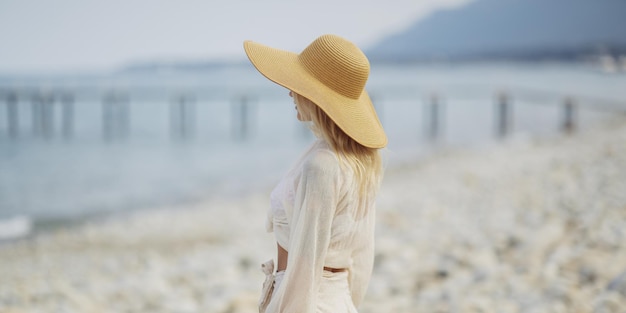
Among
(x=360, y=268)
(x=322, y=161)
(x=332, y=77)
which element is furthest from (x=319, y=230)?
(x=332, y=77)

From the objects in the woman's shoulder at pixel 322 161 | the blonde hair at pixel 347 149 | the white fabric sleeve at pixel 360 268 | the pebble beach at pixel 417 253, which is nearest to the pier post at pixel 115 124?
the pebble beach at pixel 417 253

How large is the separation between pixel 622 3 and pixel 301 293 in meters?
121

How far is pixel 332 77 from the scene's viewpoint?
1849mm

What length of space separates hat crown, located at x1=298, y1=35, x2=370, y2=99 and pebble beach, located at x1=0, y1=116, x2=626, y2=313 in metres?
1.31

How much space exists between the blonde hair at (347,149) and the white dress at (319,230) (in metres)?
0.02

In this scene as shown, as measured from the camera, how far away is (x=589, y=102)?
32625 mm

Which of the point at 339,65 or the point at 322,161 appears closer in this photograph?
the point at 322,161

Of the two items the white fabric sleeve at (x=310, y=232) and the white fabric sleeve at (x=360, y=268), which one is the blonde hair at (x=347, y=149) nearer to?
the white fabric sleeve at (x=310, y=232)

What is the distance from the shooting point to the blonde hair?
177cm

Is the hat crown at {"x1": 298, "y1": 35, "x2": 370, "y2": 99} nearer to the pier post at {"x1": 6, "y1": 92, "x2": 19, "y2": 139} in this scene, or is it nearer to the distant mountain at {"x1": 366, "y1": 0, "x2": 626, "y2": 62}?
the pier post at {"x1": 6, "y1": 92, "x2": 19, "y2": 139}

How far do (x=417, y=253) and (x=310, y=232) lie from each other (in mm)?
4332

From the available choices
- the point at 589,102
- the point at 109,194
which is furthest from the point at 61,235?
the point at 589,102

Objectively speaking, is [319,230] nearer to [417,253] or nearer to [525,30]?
[417,253]

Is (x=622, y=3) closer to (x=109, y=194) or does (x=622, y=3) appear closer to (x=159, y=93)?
(x=159, y=93)
